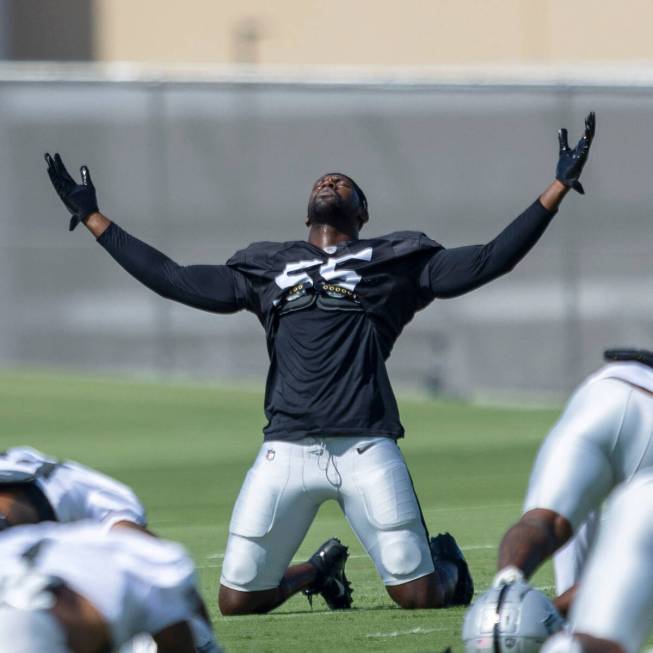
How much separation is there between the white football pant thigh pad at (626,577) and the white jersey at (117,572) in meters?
0.93

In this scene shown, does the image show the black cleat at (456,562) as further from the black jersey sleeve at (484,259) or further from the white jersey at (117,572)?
the white jersey at (117,572)

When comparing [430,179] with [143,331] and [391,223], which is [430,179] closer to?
[391,223]

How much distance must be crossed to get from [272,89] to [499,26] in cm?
1075

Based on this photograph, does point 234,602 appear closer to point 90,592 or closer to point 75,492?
point 75,492

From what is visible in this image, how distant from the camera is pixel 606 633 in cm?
448

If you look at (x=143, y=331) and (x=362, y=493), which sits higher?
(x=362, y=493)

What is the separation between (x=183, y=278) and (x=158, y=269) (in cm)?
14

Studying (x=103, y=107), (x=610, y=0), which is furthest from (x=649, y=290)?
(x=610, y=0)

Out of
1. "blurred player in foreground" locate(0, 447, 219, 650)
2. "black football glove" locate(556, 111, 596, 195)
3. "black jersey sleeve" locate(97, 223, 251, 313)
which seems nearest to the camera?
"blurred player in foreground" locate(0, 447, 219, 650)

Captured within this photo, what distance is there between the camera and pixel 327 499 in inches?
315

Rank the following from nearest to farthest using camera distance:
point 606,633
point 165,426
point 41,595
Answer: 1. point 41,595
2. point 606,633
3. point 165,426

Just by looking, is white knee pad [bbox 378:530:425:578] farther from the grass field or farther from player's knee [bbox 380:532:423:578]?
the grass field

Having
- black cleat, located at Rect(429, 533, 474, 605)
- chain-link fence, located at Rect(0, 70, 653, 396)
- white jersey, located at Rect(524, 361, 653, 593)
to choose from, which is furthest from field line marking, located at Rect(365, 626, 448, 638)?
chain-link fence, located at Rect(0, 70, 653, 396)

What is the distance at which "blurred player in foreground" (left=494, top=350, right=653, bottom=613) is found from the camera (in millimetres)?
6246
